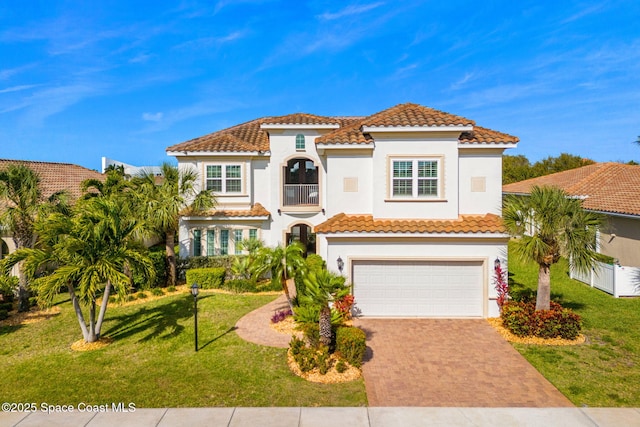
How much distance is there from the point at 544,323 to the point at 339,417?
806 cm

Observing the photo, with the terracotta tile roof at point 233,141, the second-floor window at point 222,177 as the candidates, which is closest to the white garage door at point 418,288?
the second-floor window at point 222,177

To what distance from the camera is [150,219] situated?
53.6ft

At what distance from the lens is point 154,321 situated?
13188 mm

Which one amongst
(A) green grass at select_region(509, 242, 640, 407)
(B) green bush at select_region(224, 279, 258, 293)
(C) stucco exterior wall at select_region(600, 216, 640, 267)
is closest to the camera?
(A) green grass at select_region(509, 242, 640, 407)

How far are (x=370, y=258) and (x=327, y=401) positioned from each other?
6299 mm

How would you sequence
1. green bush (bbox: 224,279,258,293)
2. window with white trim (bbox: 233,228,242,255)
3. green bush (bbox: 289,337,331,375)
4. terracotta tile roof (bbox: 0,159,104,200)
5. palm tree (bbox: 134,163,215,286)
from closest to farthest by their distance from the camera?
1. green bush (bbox: 289,337,331,375)
2. palm tree (bbox: 134,163,215,286)
3. green bush (bbox: 224,279,258,293)
4. window with white trim (bbox: 233,228,242,255)
5. terracotta tile roof (bbox: 0,159,104,200)

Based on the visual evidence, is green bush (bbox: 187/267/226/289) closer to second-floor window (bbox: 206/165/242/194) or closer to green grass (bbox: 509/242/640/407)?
second-floor window (bbox: 206/165/242/194)

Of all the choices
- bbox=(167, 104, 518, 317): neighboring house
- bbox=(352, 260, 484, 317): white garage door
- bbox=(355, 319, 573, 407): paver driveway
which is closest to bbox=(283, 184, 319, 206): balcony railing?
bbox=(167, 104, 518, 317): neighboring house

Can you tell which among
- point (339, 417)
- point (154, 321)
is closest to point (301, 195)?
point (154, 321)

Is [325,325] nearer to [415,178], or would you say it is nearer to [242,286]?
[415,178]

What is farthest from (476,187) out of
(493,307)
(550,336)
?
(550,336)

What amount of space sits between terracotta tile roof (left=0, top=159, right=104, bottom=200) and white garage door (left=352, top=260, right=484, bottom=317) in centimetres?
1937

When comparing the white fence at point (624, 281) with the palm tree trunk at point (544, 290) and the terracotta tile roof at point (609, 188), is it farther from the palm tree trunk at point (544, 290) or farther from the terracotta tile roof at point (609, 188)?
the palm tree trunk at point (544, 290)

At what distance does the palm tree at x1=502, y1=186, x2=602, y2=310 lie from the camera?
11172mm
